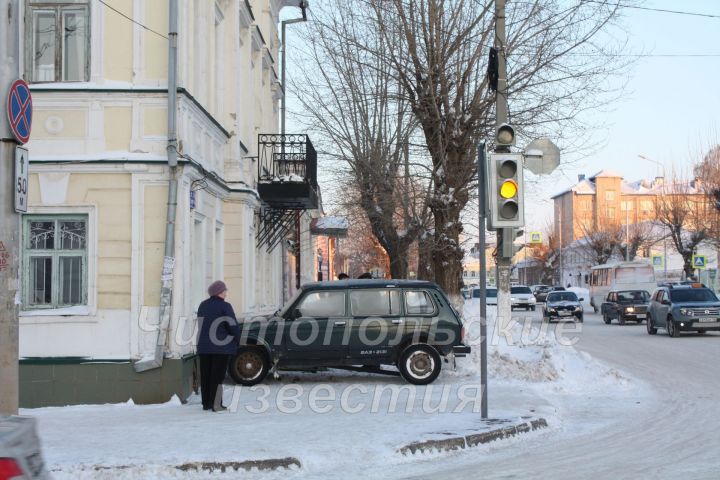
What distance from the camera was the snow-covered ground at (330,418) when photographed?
28.0 feet

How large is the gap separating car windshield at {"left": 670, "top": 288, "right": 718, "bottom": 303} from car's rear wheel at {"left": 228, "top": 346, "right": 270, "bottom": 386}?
17.2 meters

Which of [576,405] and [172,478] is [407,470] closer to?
[172,478]

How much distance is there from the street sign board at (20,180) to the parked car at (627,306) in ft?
105

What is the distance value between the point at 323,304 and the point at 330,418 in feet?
13.3

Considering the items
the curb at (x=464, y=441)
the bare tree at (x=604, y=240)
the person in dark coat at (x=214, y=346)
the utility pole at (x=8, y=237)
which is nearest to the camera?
the utility pole at (x=8, y=237)

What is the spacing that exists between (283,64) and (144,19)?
1534 centimetres

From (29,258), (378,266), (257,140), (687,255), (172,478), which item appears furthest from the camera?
(378,266)

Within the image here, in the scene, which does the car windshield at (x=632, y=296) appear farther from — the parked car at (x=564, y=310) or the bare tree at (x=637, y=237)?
the bare tree at (x=637, y=237)

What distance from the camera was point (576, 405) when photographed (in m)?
13.0

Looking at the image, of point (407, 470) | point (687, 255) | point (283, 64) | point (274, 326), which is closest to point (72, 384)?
point (274, 326)

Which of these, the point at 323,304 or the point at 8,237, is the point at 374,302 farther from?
the point at 8,237

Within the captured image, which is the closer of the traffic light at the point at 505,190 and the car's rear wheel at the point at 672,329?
the traffic light at the point at 505,190

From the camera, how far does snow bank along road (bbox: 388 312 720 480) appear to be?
840 centimetres

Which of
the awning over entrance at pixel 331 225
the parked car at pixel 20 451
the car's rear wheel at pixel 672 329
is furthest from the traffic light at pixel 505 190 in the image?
the awning over entrance at pixel 331 225
